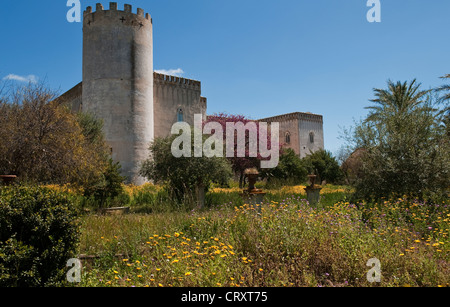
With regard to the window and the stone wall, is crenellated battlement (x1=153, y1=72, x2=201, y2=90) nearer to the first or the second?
the stone wall

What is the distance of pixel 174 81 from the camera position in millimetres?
24828

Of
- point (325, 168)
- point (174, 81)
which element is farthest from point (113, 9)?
point (325, 168)

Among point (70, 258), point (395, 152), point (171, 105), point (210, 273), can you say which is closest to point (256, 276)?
point (210, 273)

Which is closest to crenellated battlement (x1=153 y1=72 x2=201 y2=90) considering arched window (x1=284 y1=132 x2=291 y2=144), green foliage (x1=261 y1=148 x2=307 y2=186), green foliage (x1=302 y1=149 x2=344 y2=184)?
green foliage (x1=261 y1=148 x2=307 y2=186)

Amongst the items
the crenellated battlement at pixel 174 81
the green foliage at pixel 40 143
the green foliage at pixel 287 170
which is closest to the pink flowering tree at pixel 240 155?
the green foliage at pixel 287 170

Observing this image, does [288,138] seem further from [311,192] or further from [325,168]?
[311,192]

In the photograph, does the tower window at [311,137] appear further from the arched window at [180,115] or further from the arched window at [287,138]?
the arched window at [180,115]

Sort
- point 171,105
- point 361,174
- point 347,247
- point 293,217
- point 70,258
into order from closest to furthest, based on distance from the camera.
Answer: point 70,258
point 347,247
point 293,217
point 361,174
point 171,105

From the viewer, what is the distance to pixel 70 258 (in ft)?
13.4

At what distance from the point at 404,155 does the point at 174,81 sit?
18.7 m
